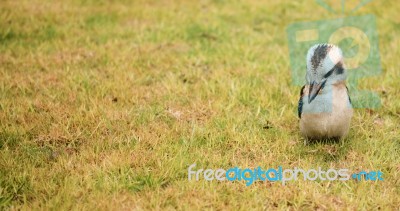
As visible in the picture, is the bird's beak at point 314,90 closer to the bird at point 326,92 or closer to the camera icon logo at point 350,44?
the bird at point 326,92

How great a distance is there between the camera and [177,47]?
595 centimetres

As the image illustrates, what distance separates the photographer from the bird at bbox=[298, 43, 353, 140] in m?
3.33

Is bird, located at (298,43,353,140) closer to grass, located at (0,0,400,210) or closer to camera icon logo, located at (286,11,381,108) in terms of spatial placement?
grass, located at (0,0,400,210)

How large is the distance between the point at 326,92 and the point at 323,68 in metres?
0.18

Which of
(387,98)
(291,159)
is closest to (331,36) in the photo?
(387,98)

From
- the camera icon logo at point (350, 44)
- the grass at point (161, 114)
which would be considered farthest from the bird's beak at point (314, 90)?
the camera icon logo at point (350, 44)

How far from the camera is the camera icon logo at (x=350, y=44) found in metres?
4.94

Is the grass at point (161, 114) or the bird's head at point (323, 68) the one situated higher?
the bird's head at point (323, 68)

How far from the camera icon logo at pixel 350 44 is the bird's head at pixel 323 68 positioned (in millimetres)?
1258

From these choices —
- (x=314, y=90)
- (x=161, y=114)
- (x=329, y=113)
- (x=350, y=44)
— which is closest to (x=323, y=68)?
(x=314, y=90)

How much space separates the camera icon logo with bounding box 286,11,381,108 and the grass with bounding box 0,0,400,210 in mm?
121

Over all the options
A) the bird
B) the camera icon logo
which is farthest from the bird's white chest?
the camera icon logo

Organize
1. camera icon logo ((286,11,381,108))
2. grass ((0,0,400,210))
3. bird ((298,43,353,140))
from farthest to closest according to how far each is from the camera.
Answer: camera icon logo ((286,11,381,108)) → bird ((298,43,353,140)) → grass ((0,0,400,210))

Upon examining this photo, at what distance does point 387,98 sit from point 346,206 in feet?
6.37
